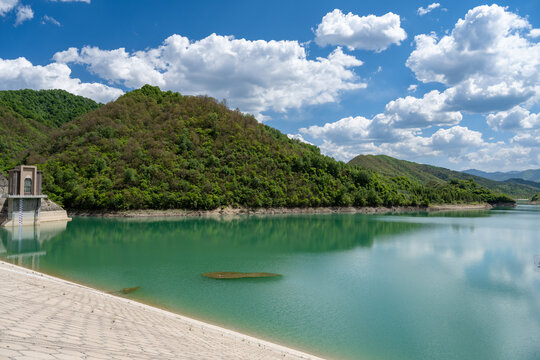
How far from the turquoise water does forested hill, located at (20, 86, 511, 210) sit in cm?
2774

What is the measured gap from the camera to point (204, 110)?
92.8 metres

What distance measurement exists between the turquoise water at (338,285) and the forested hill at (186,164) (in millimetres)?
27743

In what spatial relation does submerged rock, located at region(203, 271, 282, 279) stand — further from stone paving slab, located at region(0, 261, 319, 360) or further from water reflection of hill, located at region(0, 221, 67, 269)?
water reflection of hill, located at region(0, 221, 67, 269)

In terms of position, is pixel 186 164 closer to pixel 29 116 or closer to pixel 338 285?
pixel 29 116

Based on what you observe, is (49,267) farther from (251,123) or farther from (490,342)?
(251,123)

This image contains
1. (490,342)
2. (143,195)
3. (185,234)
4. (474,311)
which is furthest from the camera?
(143,195)

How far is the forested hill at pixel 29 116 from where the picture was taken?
2923 inches

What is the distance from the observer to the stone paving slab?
5062 millimetres

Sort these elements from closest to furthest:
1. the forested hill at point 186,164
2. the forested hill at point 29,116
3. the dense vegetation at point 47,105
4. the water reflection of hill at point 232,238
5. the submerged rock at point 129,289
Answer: the submerged rock at point 129,289 → the water reflection of hill at point 232,238 → the forested hill at point 186,164 → the forested hill at point 29,116 → the dense vegetation at point 47,105

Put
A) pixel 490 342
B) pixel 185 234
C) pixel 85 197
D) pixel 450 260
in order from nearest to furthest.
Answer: pixel 490 342
pixel 450 260
pixel 185 234
pixel 85 197

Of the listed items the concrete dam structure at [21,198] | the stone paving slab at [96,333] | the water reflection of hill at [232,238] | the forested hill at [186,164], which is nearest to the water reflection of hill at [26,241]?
the concrete dam structure at [21,198]

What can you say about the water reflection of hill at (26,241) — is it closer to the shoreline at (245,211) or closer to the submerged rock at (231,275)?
the submerged rock at (231,275)

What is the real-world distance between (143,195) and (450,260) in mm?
52072

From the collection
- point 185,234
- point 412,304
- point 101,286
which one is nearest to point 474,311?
point 412,304
